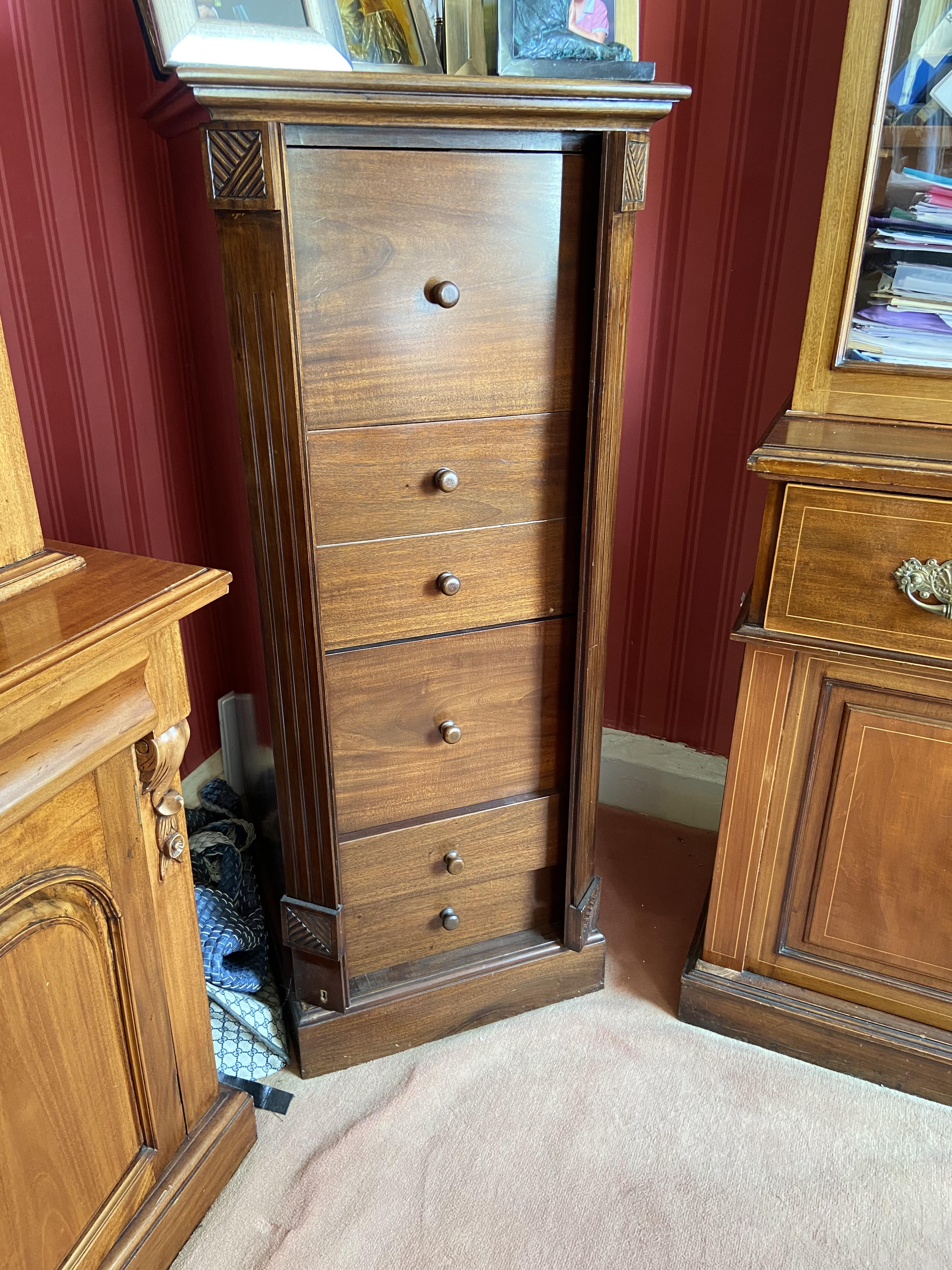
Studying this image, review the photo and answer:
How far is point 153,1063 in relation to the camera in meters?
1.14

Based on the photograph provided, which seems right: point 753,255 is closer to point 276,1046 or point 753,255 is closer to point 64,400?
point 64,400

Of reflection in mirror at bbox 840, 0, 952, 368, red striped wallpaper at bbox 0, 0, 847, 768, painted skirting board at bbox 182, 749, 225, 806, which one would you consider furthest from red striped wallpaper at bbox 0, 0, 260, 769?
reflection in mirror at bbox 840, 0, 952, 368

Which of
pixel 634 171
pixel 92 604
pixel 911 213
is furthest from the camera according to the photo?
pixel 911 213

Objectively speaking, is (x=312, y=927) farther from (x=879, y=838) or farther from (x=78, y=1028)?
(x=879, y=838)

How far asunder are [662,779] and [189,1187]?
49.5 inches

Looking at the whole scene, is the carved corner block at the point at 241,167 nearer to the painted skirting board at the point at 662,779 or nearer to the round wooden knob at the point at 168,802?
the round wooden knob at the point at 168,802

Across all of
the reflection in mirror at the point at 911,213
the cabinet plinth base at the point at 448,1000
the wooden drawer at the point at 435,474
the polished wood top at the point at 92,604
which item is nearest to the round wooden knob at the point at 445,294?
the wooden drawer at the point at 435,474

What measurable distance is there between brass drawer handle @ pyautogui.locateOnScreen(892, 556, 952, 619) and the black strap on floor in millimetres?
1187

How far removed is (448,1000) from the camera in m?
1.54

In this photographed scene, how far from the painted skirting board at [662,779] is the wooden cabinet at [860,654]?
547 mm

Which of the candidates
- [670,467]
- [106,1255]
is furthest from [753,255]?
[106,1255]

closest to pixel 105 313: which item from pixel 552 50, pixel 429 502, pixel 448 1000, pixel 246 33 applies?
pixel 246 33

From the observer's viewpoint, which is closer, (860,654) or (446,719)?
(860,654)

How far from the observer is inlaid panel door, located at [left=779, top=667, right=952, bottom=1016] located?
131 cm
